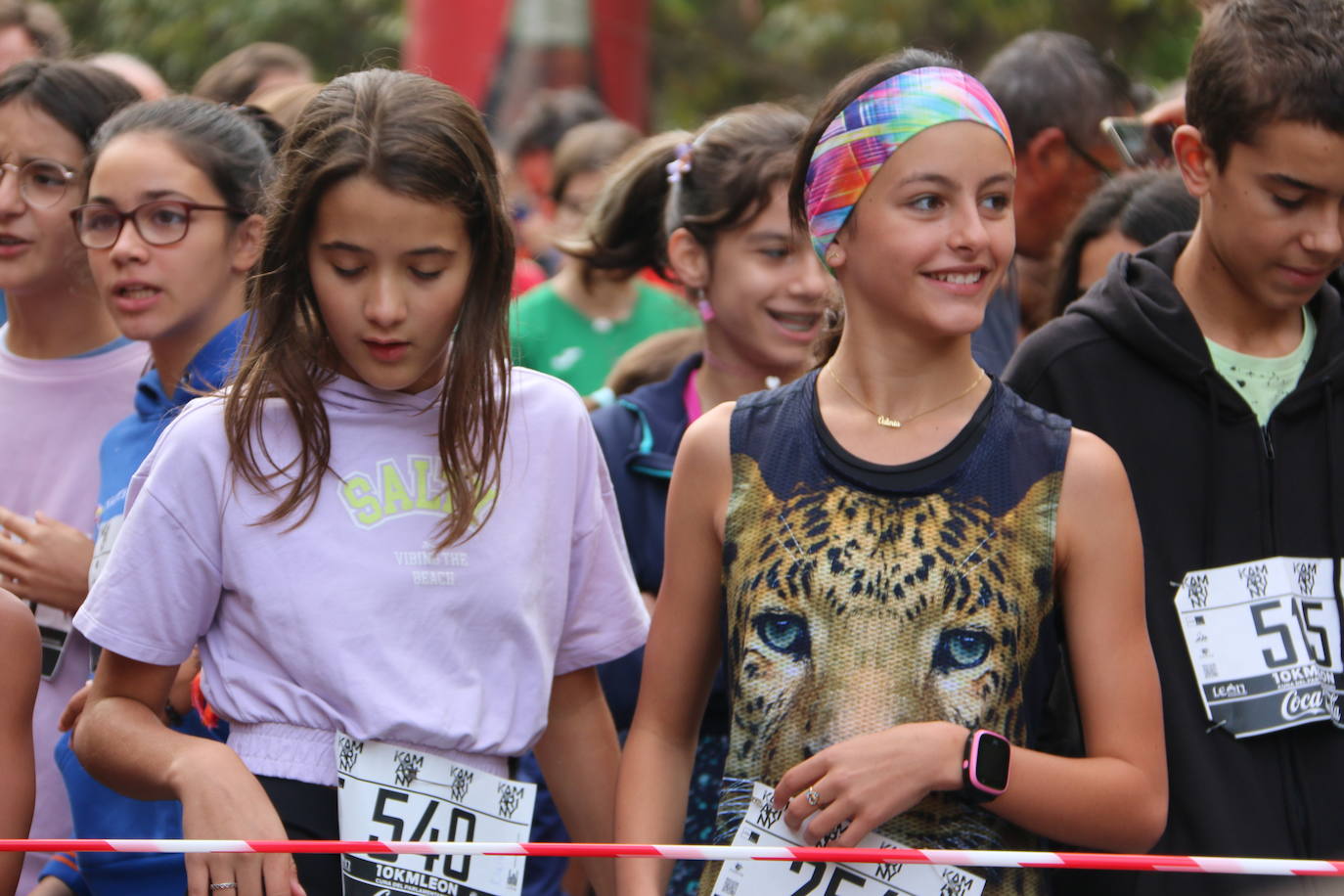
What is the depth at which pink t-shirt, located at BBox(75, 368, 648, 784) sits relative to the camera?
2.70 meters

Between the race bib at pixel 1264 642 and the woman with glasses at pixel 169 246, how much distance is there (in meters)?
1.87

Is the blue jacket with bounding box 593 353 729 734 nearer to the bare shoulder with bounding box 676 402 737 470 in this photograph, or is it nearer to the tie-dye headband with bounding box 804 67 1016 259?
the bare shoulder with bounding box 676 402 737 470

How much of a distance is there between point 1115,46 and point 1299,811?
40.3 ft

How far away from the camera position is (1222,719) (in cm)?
296

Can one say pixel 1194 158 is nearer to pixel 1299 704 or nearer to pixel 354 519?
pixel 1299 704

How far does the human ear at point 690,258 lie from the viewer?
4.15 meters

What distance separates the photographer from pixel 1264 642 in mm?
2971

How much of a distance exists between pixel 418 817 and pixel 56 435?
171 centimetres

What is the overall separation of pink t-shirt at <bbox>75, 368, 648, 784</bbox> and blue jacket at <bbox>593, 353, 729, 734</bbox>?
0.83 metres

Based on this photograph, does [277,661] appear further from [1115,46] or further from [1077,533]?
[1115,46]

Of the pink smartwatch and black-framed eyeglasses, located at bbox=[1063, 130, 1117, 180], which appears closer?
the pink smartwatch

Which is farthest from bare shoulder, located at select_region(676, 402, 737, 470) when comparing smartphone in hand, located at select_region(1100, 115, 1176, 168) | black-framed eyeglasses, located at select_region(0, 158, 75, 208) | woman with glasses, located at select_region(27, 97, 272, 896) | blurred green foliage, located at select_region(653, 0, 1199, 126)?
blurred green foliage, located at select_region(653, 0, 1199, 126)

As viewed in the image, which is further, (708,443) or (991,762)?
(708,443)

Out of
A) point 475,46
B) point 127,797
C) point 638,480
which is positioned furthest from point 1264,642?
point 475,46
